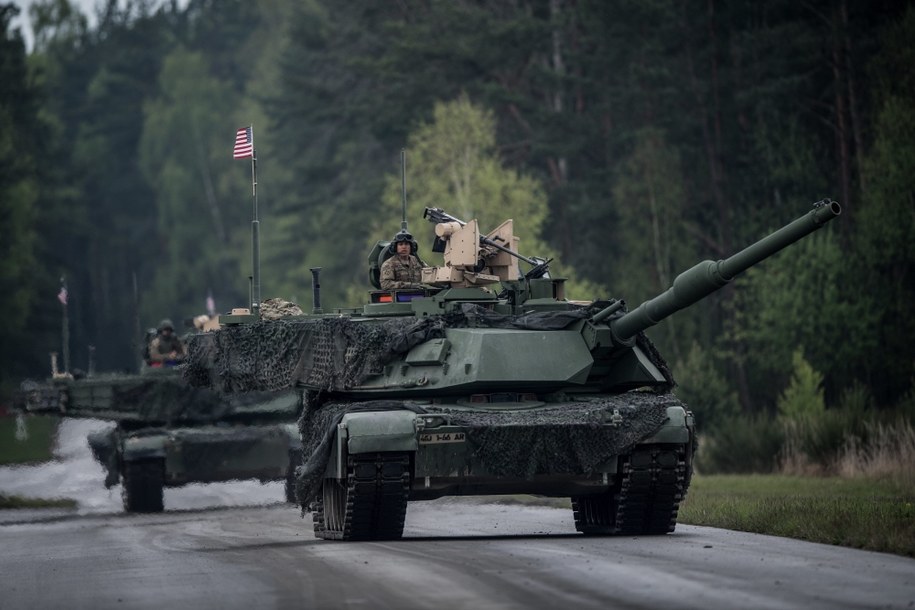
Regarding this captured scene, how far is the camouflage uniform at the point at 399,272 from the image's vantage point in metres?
21.5

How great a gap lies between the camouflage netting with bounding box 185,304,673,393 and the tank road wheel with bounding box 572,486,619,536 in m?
1.41

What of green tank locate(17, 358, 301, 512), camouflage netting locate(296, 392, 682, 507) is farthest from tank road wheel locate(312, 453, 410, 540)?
green tank locate(17, 358, 301, 512)

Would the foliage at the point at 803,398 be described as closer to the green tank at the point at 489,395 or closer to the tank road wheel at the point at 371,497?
the green tank at the point at 489,395

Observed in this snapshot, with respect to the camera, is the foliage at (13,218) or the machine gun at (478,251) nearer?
the machine gun at (478,251)

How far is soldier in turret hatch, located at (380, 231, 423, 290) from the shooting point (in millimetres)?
21516

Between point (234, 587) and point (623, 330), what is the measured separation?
235 inches

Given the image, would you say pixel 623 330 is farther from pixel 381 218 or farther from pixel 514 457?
pixel 381 218

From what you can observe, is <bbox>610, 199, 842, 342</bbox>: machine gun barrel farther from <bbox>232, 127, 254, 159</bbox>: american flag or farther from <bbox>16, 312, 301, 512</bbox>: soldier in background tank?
<bbox>16, 312, 301, 512</bbox>: soldier in background tank

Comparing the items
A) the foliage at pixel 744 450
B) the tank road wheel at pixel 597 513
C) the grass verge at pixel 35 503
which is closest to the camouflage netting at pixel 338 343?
the tank road wheel at pixel 597 513

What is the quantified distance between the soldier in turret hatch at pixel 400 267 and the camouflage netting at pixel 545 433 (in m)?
2.80

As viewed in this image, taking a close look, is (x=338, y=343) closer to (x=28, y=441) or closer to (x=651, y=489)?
(x=651, y=489)

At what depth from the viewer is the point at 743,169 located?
52.5m

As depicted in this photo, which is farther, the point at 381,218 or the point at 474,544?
the point at 381,218

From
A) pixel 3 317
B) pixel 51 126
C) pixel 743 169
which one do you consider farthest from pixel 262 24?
pixel 743 169
